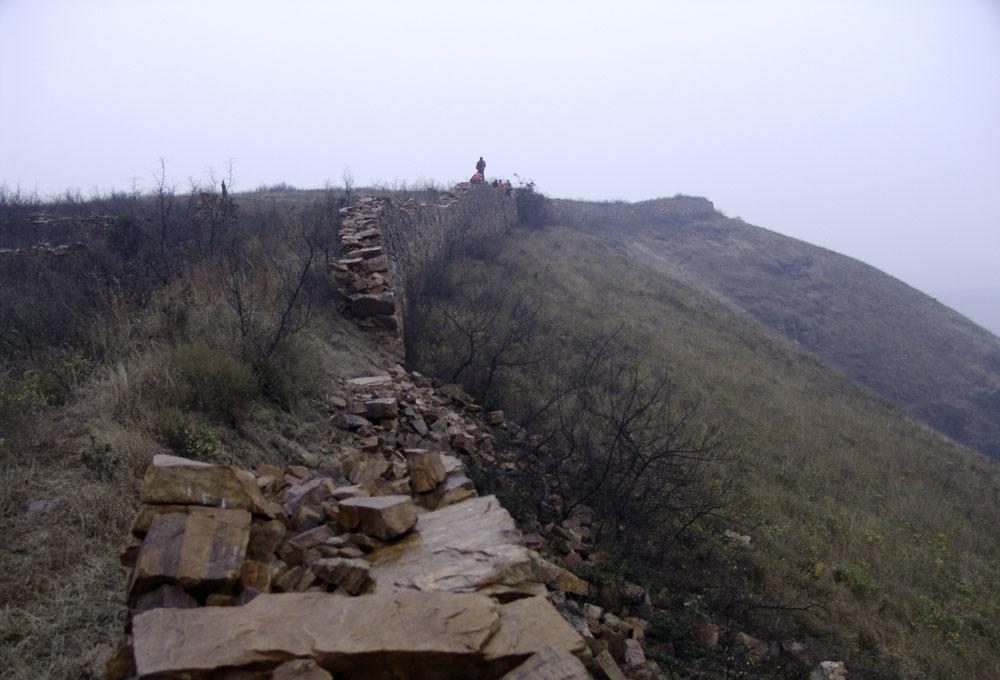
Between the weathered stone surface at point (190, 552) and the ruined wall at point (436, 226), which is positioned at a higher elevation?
the ruined wall at point (436, 226)

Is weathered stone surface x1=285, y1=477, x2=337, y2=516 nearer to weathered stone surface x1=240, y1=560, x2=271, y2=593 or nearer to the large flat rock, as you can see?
weathered stone surface x1=240, y1=560, x2=271, y2=593

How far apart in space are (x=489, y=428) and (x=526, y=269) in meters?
10.5

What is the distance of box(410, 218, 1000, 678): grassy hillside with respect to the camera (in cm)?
569

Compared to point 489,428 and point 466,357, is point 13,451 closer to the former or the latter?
point 489,428

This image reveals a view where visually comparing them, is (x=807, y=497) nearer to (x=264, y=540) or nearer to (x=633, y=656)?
(x=633, y=656)

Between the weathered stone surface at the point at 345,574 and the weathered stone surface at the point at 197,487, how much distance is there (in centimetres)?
55

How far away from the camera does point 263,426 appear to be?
4891mm

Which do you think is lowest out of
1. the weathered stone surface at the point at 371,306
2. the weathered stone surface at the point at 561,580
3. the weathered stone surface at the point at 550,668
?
the weathered stone surface at the point at 561,580

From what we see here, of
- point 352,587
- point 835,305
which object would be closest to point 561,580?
point 352,587

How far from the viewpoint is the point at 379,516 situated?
335 centimetres

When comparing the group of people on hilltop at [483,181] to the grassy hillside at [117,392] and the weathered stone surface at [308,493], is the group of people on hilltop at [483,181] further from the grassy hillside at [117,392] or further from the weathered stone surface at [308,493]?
the weathered stone surface at [308,493]

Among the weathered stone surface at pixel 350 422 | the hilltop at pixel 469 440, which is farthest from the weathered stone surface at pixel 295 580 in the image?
the weathered stone surface at pixel 350 422

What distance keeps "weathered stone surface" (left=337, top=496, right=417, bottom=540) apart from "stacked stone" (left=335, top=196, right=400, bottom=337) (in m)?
5.00

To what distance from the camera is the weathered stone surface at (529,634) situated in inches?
94.8
